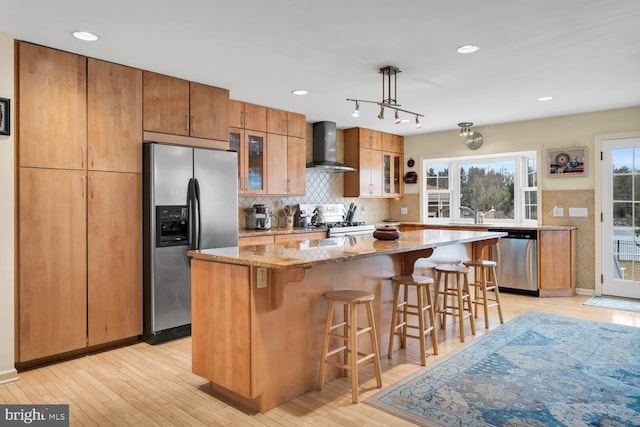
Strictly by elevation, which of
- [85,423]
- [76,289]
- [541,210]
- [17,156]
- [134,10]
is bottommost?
[85,423]

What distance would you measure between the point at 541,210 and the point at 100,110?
5528 millimetres

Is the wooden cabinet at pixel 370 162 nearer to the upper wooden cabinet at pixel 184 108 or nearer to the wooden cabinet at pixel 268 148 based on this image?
the wooden cabinet at pixel 268 148

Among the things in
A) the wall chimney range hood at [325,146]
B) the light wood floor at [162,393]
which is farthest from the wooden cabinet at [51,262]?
the wall chimney range hood at [325,146]

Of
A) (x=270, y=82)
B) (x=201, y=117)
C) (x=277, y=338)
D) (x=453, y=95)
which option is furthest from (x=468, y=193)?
(x=277, y=338)

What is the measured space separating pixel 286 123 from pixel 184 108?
171cm

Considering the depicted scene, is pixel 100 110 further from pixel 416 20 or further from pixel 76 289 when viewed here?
pixel 416 20

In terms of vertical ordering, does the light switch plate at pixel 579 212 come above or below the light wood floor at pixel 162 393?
above

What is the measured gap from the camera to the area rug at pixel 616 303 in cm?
496

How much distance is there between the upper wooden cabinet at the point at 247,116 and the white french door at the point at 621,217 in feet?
14.2

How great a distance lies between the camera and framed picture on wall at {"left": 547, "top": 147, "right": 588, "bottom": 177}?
5.66 meters

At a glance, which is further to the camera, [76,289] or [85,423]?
[76,289]

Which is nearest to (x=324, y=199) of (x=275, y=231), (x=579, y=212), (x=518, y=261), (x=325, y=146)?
(x=325, y=146)

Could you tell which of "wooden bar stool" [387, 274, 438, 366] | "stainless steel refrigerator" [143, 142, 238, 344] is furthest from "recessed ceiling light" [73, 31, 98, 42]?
"wooden bar stool" [387, 274, 438, 366]

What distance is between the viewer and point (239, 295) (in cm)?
247
